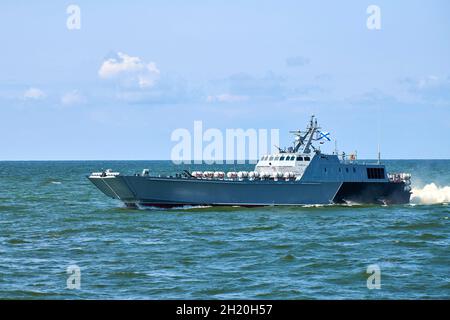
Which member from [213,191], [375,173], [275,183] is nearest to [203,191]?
[213,191]

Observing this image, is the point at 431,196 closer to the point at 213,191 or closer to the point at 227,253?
the point at 213,191

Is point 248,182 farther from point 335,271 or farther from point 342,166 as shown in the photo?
point 335,271

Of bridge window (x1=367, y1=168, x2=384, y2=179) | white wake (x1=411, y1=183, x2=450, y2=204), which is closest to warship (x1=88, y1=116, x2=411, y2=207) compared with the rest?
bridge window (x1=367, y1=168, x2=384, y2=179)

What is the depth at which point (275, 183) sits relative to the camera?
184 ft

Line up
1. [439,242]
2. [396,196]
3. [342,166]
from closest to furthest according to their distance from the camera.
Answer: [439,242] < [342,166] < [396,196]

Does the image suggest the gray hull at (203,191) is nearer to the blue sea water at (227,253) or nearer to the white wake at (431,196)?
the blue sea water at (227,253)

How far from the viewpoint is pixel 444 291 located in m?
26.0

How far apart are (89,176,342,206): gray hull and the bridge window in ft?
19.1

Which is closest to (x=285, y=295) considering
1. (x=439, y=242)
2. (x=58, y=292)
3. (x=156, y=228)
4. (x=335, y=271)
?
(x=335, y=271)

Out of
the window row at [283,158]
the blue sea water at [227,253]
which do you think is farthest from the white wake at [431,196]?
the window row at [283,158]

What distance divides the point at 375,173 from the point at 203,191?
15501 mm

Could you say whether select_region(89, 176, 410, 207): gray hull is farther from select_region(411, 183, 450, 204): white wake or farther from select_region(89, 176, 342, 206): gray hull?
select_region(411, 183, 450, 204): white wake

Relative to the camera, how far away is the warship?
54219mm
